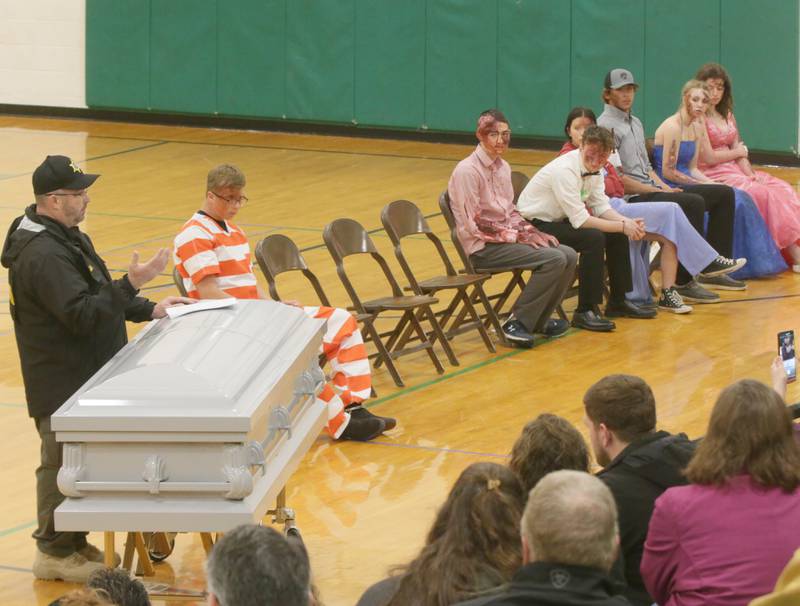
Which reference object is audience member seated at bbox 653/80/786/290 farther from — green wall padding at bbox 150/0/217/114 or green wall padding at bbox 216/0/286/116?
green wall padding at bbox 150/0/217/114

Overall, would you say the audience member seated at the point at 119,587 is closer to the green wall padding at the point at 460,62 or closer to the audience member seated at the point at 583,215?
the audience member seated at the point at 583,215

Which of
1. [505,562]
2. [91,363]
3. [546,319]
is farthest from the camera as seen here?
[546,319]

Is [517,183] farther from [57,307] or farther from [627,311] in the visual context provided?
[57,307]

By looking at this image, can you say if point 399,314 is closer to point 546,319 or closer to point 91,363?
point 546,319

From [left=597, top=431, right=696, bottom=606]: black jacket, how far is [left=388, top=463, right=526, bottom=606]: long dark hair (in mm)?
513

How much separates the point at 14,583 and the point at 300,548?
8.68ft

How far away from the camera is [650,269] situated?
1030cm

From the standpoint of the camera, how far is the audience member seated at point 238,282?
21.9 ft

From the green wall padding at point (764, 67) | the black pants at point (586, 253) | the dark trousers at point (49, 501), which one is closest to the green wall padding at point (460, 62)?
the green wall padding at point (764, 67)

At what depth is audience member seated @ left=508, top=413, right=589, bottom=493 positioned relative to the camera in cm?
415

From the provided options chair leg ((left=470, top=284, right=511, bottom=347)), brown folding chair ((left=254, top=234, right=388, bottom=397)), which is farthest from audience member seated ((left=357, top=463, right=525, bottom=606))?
chair leg ((left=470, top=284, right=511, bottom=347))

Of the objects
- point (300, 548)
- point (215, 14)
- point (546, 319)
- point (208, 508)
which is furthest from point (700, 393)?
point (215, 14)

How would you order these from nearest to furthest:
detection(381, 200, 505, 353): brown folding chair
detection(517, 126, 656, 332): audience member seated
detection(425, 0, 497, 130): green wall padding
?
detection(381, 200, 505, 353): brown folding chair
detection(517, 126, 656, 332): audience member seated
detection(425, 0, 497, 130): green wall padding

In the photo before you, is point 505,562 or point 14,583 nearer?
point 505,562
